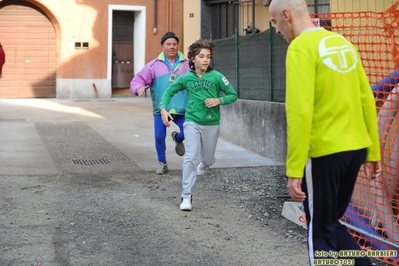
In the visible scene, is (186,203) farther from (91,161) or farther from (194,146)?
(91,161)

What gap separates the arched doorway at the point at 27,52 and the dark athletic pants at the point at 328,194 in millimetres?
18847

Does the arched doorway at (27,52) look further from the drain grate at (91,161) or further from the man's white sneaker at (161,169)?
the man's white sneaker at (161,169)

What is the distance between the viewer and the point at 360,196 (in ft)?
17.8

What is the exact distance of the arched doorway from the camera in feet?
68.7

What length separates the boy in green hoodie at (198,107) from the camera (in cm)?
646

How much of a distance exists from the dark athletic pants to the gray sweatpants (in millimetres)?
2982

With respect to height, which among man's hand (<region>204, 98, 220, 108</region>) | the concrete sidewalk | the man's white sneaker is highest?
man's hand (<region>204, 98, 220, 108</region>)

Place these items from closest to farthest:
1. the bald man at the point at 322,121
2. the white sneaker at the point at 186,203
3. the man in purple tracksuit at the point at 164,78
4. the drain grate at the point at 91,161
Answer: the bald man at the point at 322,121 < the white sneaker at the point at 186,203 < the man in purple tracksuit at the point at 164,78 < the drain grate at the point at 91,161

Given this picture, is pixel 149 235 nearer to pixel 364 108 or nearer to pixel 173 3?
pixel 364 108

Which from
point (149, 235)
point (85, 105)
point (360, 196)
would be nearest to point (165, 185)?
point (149, 235)

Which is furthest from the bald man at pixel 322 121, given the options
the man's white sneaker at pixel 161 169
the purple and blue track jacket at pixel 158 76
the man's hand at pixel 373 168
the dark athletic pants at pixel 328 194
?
the man's white sneaker at pixel 161 169

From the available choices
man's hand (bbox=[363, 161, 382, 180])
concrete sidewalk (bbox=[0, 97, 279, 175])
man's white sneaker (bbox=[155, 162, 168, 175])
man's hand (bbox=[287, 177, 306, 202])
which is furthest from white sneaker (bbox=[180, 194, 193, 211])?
man's hand (bbox=[287, 177, 306, 202])

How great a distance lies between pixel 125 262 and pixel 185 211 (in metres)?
1.65

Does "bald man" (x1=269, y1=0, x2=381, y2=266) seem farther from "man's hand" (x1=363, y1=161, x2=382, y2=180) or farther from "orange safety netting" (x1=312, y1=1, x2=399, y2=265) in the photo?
"orange safety netting" (x1=312, y1=1, x2=399, y2=265)
